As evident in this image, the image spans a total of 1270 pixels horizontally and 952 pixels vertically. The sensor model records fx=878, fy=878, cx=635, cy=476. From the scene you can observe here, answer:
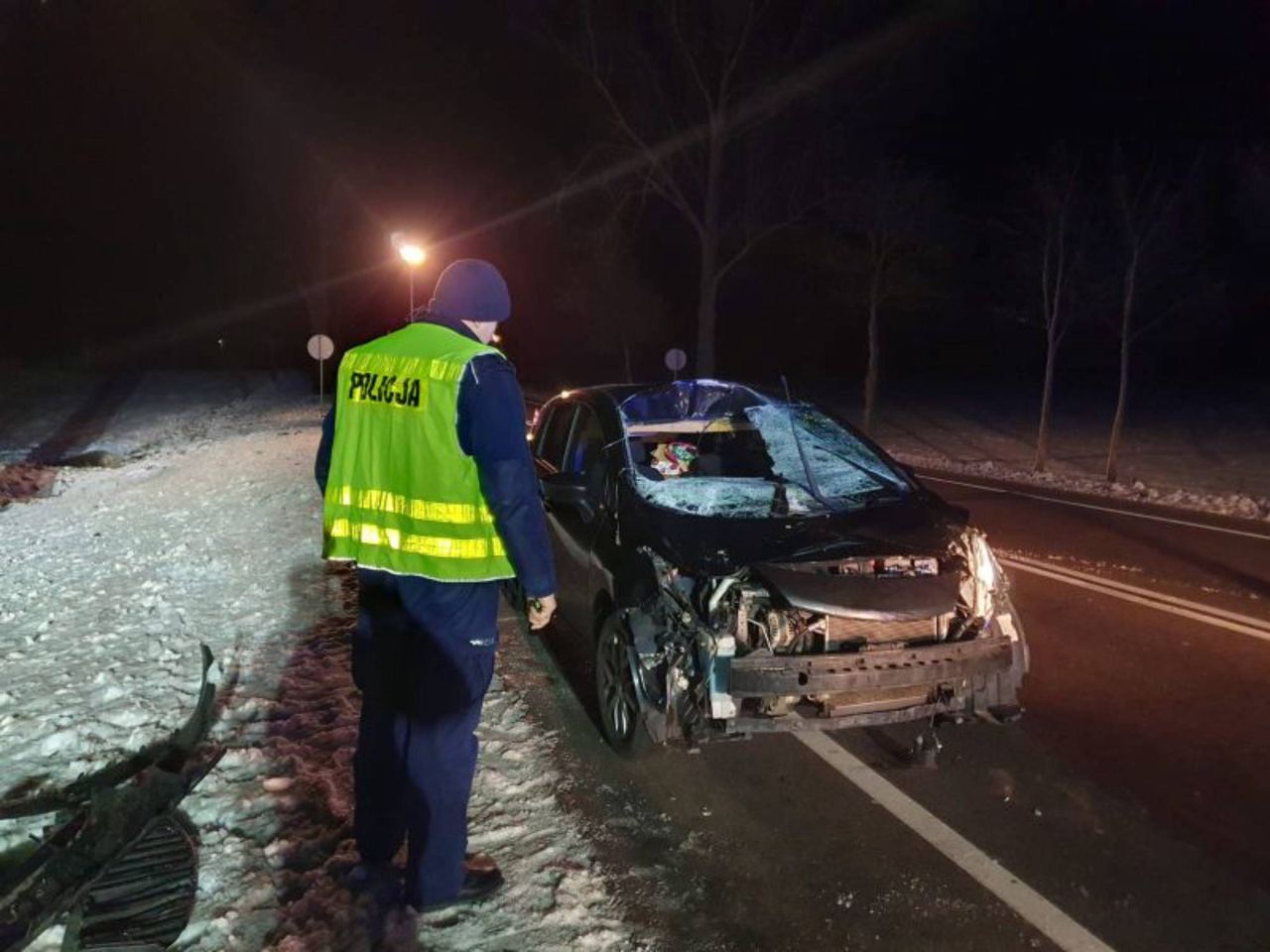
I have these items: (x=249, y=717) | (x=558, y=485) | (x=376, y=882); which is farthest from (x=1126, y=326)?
(x=376, y=882)

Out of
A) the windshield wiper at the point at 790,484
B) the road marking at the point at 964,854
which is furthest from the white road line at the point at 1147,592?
the road marking at the point at 964,854

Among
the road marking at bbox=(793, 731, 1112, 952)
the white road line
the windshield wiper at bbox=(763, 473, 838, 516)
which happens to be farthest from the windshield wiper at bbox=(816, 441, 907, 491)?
the white road line

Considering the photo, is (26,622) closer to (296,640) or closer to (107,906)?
(296,640)

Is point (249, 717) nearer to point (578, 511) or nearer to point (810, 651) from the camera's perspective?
point (578, 511)

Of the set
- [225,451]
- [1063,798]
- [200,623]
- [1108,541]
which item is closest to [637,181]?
→ [225,451]

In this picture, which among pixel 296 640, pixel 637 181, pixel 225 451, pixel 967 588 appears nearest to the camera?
pixel 967 588

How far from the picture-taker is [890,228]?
67.6ft

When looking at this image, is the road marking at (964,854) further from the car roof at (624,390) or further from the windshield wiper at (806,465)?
the car roof at (624,390)

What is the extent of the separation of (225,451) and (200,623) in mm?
10401

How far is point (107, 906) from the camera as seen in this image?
277 cm

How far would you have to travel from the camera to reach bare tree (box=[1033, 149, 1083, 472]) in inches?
648

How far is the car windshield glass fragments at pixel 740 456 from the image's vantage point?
4523 millimetres

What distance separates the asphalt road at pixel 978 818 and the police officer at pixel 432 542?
789 mm

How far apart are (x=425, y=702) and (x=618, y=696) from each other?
4.61 ft
